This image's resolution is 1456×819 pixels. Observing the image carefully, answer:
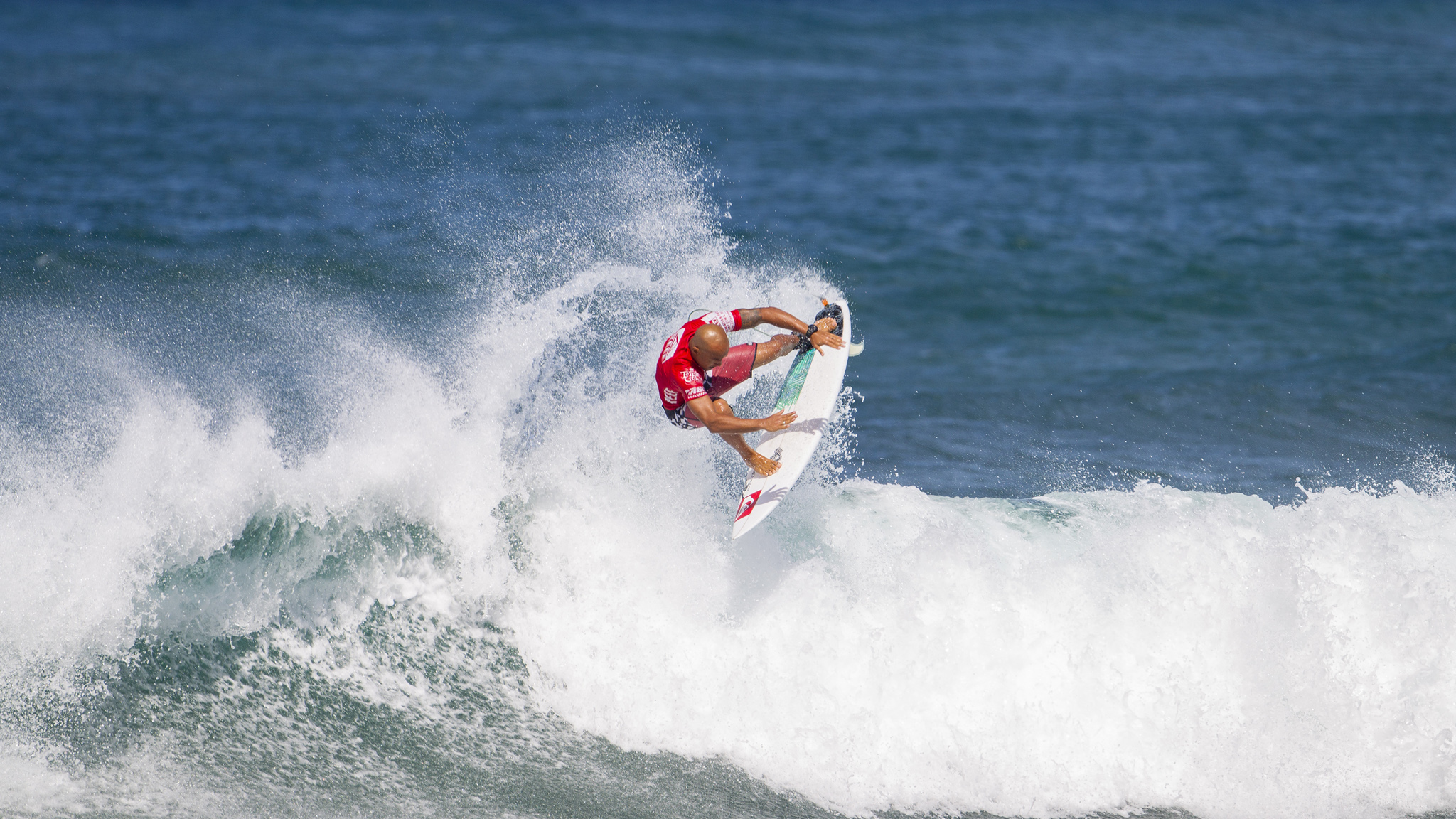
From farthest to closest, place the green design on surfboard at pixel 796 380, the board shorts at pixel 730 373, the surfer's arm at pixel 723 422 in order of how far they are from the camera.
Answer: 1. the green design on surfboard at pixel 796 380
2. the board shorts at pixel 730 373
3. the surfer's arm at pixel 723 422

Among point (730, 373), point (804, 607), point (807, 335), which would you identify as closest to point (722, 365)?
point (730, 373)

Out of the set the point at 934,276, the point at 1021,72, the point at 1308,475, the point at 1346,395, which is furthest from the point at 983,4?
the point at 1308,475

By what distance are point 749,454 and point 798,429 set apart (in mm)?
517

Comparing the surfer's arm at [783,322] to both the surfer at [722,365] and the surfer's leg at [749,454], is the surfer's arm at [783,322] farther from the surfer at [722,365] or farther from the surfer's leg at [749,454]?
the surfer's leg at [749,454]

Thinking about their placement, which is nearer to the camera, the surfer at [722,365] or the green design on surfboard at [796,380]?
the surfer at [722,365]

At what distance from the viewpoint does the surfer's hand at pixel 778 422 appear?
7.31 meters

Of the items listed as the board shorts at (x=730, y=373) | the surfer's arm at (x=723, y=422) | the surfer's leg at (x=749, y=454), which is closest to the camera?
the surfer's arm at (x=723, y=422)

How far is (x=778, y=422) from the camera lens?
7.39 metres

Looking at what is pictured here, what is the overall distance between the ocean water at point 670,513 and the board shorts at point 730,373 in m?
0.85

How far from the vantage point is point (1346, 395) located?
13508 mm

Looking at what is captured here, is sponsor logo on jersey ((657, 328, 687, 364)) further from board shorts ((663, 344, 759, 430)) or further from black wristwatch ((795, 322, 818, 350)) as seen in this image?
black wristwatch ((795, 322, 818, 350))

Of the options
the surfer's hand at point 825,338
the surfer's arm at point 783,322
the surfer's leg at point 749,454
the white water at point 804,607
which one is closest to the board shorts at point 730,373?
the surfer's arm at point 783,322

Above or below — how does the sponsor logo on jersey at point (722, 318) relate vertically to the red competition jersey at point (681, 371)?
above

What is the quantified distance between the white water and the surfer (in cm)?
90
